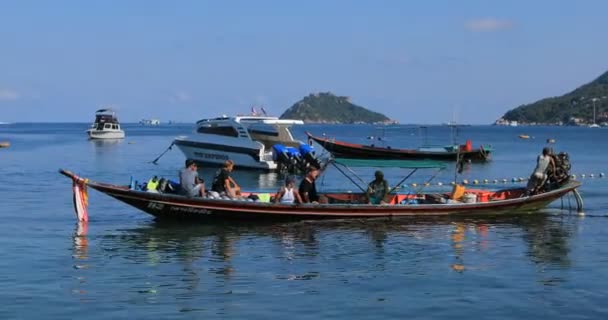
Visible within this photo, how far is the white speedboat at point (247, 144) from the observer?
1619 inches

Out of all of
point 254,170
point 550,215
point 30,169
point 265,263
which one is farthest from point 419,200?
point 30,169

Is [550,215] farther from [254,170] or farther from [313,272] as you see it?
[254,170]

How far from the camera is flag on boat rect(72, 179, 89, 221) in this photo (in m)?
19.4

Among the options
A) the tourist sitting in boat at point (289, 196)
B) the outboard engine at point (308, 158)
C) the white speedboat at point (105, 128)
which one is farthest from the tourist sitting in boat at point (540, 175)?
the white speedboat at point (105, 128)

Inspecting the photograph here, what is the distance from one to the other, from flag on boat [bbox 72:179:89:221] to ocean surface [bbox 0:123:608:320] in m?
0.45

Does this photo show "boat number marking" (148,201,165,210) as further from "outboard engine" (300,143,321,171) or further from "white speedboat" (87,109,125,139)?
"white speedboat" (87,109,125,139)

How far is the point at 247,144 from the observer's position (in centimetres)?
4269

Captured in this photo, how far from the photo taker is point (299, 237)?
18.6m

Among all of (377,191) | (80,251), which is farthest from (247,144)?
(80,251)

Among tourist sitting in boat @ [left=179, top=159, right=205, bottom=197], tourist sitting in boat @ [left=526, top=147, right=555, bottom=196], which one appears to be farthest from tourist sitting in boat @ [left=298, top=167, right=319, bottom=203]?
tourist sitting in boat @ [left=526, top=147, right=555, bottom=196]

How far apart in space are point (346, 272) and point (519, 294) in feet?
10.4

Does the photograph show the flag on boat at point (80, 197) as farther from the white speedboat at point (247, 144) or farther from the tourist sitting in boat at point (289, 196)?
the white speedboat at point (247, 144)

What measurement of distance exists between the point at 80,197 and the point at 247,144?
2295 cm

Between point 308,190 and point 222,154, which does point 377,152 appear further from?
point 308,190
